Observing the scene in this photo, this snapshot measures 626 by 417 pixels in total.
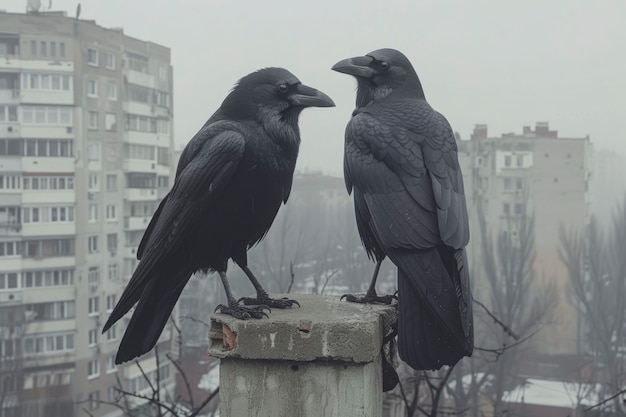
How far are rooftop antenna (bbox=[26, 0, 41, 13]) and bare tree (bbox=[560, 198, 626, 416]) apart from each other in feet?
49.0

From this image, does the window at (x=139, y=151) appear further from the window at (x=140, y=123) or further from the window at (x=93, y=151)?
the window at (x=93, y=151)

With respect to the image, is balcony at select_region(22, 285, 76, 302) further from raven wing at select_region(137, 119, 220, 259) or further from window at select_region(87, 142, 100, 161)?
raven wing at select_region(137, 119, 220, 259)

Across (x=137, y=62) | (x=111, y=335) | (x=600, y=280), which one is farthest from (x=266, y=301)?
(x=600, y=280)

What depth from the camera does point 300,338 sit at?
2482mm

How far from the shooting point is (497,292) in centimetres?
1794

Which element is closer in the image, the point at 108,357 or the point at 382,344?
the point at 382,344

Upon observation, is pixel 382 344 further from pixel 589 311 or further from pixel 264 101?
pixel 589 311

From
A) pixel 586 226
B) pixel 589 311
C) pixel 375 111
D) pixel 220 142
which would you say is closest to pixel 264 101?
pixel 220 142

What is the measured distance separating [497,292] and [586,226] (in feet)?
14.5

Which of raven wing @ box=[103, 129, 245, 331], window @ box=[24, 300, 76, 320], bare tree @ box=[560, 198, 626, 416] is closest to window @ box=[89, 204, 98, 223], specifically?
window @ box=[24, 300, 76, 320]

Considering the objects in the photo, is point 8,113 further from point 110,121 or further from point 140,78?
point 140,78

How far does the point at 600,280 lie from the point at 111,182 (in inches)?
505

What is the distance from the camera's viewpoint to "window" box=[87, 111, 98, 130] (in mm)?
17484

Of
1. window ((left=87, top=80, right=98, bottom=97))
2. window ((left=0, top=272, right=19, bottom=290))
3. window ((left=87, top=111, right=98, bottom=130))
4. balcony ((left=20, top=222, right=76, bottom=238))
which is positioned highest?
window ((left=87, top=80, right=98, bottom=97))
